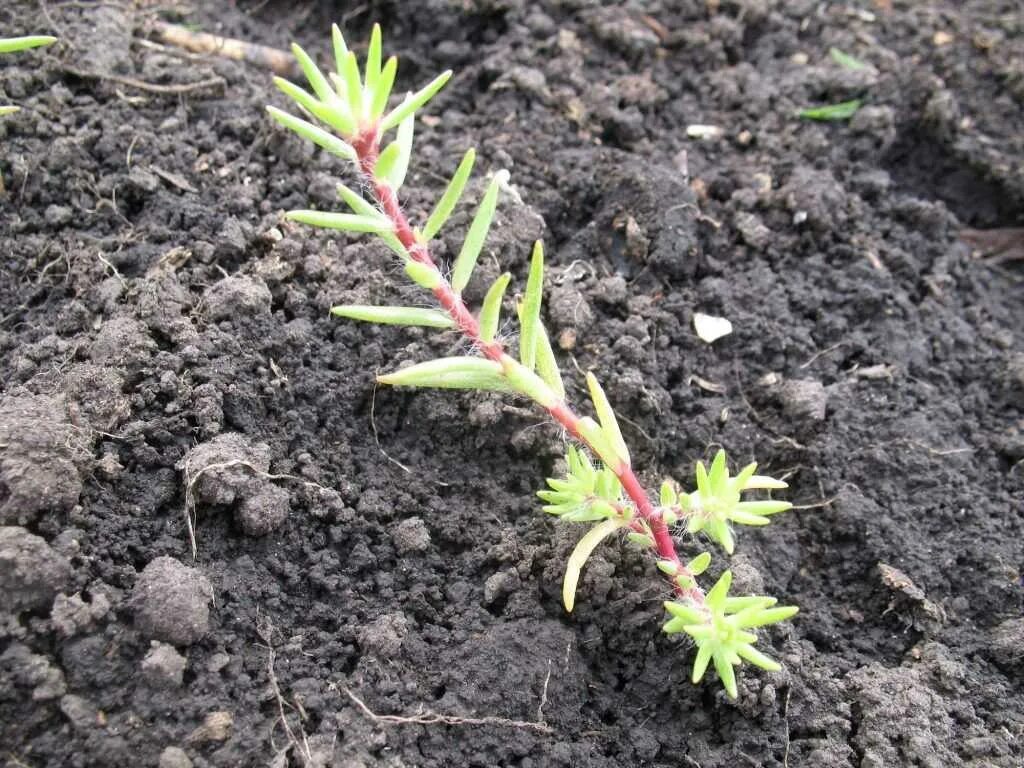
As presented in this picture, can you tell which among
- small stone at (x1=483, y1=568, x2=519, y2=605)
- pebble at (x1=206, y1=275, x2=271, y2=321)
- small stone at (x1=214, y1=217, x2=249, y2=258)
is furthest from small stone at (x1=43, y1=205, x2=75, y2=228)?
small stone at (x1=483, y1=568, x2=519, y2=605)

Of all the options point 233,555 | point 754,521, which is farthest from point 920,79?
point 233,555

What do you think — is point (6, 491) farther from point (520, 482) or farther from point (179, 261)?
point (520, 482)

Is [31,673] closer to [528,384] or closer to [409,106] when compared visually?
[528,384]

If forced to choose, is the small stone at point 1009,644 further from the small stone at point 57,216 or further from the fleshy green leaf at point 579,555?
the small stone at point 57,216

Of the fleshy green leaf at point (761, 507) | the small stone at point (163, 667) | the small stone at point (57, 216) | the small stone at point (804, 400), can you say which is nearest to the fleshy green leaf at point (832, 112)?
the small stone at point (804, 400)

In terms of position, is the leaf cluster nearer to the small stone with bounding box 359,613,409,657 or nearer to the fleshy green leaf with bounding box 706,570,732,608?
the fleshy green leaf with bounding box 706,570,732,608

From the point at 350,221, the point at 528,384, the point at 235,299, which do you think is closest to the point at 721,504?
the point at 528,384

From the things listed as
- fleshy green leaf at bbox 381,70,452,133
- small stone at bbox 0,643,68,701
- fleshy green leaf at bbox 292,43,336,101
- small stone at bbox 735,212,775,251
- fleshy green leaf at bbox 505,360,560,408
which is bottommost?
small stone at bbox 0,643,68,701
